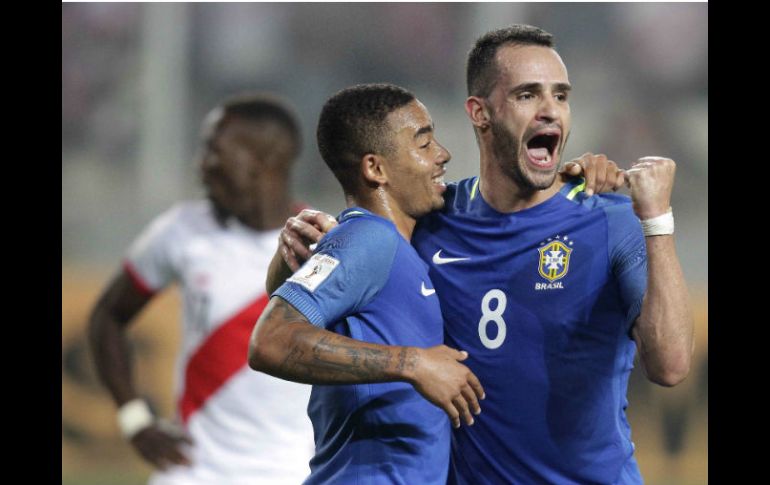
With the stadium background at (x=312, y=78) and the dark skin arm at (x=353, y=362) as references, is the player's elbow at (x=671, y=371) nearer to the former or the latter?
the dark skin arm at (x=353, y=362)

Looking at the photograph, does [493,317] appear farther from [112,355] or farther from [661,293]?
[112,355]

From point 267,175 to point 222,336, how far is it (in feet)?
2.85

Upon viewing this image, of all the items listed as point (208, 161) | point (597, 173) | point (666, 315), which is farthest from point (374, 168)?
point (208, 161)

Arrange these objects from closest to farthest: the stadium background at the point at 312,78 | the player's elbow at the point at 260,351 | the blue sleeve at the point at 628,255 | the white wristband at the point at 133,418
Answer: the player's elbow at the point at 260,351 < the blue sleeve at the point at 628,255 < the white wristband at the point at 133,418 < the stadium background at the point at 312,78

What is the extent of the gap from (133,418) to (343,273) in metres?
2.89

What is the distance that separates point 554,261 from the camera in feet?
10.7

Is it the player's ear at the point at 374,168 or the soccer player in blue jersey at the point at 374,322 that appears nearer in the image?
the soccer player in blue jersey at the point at 374,322

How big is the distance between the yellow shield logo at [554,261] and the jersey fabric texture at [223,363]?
203 centimetres

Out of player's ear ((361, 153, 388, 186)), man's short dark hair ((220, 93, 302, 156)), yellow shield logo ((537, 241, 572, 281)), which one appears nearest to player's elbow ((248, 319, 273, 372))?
player's ear ((361, 153, 388, 186))

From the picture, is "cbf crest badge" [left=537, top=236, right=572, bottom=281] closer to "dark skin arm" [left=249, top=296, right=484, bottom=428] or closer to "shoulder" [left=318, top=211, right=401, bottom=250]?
"shoulder" [left=318, top=211, right=401, bottom=250]

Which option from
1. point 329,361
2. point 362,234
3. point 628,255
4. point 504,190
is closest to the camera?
point 329,361

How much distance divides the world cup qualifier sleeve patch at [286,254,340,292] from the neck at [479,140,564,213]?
846 millimetres

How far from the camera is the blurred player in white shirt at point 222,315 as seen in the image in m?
5.02

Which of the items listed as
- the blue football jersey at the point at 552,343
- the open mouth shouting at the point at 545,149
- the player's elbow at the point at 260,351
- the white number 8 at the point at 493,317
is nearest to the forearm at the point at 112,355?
the blue football jersey at the point at 552,343
